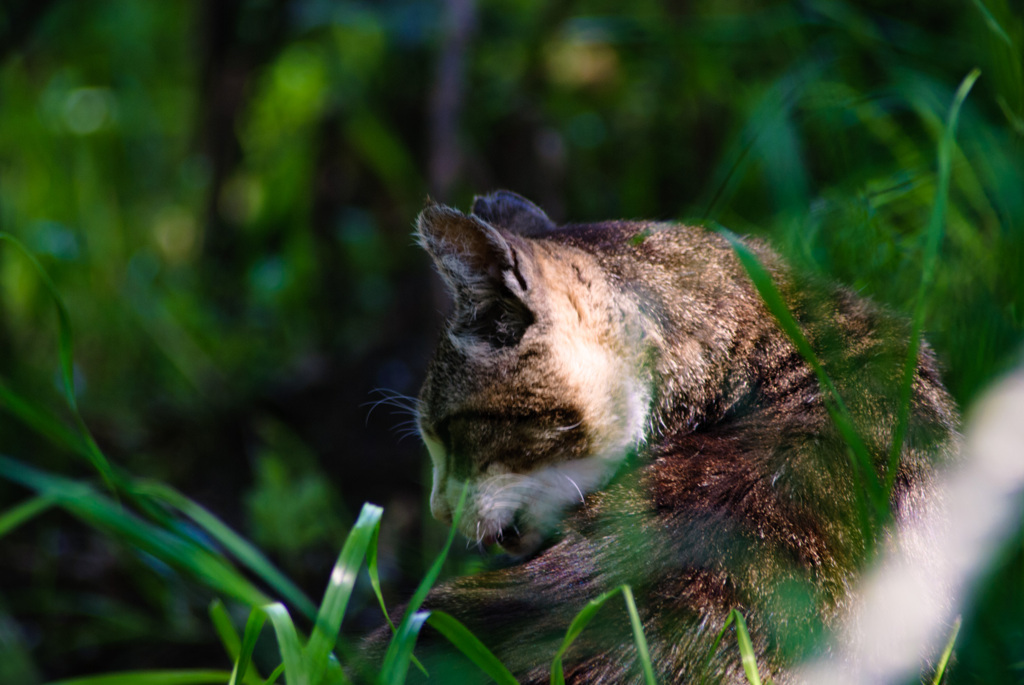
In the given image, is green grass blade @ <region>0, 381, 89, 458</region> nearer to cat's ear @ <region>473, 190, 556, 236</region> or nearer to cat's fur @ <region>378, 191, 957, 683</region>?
cat's fur @ <region>378, 191, 957, 683</region>

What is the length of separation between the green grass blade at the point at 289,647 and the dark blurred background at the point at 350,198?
41 cm

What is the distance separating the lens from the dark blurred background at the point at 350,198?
1699mm

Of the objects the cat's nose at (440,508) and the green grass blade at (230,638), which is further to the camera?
the cat's nose at (440,508)

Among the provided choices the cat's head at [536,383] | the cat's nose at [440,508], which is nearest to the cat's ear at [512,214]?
the cat's head at [536,383]

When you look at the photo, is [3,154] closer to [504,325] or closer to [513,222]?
[513,222]

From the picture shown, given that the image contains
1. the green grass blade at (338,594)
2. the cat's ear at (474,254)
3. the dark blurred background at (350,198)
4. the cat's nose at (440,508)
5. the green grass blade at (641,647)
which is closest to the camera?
the green grass blade at (641,647)

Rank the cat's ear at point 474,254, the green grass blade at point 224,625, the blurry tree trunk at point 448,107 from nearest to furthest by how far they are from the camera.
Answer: the green grass blade at point 224,625, the cat's ear at point 474,254, the blurry tree trunk at point 448,107

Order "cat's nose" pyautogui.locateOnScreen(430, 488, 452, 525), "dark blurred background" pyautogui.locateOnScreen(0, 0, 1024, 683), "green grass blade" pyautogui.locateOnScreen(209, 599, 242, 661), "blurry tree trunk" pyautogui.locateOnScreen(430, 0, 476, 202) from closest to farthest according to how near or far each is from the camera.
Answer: "green grass blade" pyautogui.locateOnScreen(209, 599, 242, 661), "cat's nose" pyautogui.locateOnScreen(430, 488, 452, 525), "dark blurred background" pyautogui.locateOnScreen(0, 0, 1024, 683), "blurry tree trunk" pyautogui.locateOnScreen(430, 0, 476, 202)

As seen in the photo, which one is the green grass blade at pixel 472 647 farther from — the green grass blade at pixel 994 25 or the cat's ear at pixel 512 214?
the green grass blade at pixel 994 25

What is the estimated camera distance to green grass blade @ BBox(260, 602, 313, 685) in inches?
37.0

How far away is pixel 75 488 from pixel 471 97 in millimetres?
2379

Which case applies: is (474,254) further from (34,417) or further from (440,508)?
(34,417)

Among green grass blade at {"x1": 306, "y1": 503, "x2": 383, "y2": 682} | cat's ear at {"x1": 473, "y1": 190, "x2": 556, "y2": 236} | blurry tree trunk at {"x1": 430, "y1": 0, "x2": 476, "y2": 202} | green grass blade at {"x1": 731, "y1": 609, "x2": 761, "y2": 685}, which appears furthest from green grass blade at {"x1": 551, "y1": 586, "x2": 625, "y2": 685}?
A: blurry tree trunk at {"x1": 430, "y1": 0, "x2": 476, "y2": 202}

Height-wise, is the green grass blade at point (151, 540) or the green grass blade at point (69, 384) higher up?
the green grass blade at point (69, 384)
